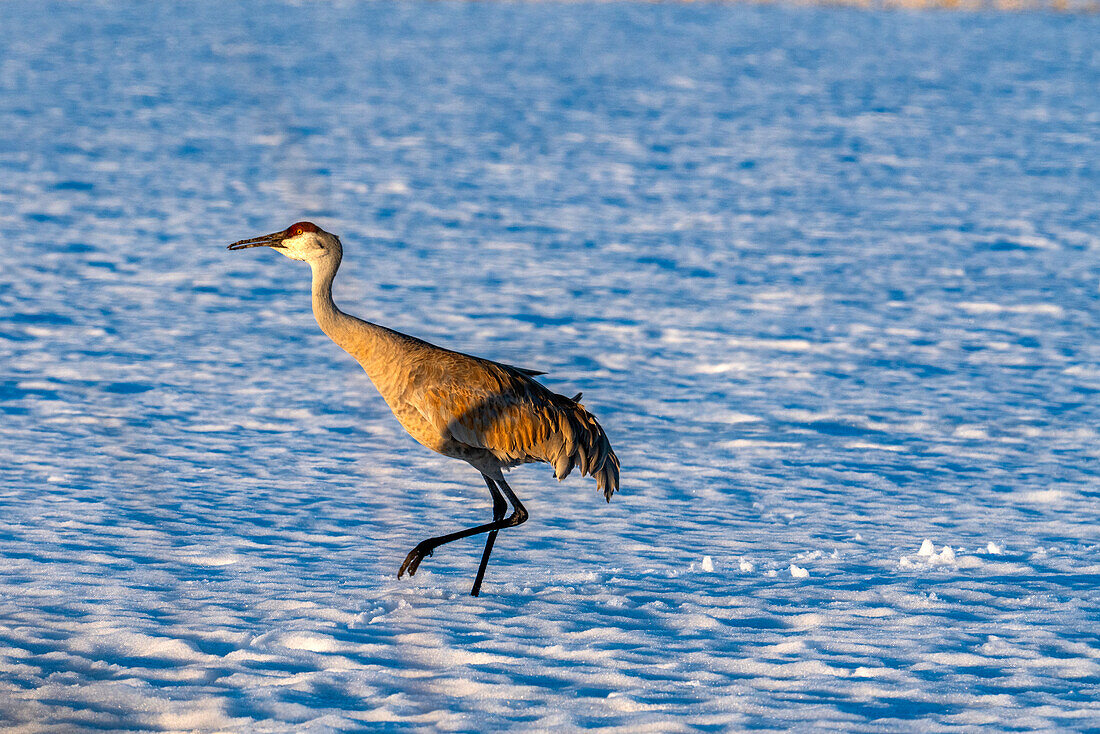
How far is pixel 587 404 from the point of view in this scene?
924cm

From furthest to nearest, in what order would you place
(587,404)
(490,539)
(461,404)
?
(587,404), (490,539), (461,404)

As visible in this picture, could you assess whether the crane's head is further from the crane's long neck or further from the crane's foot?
the crane's foot

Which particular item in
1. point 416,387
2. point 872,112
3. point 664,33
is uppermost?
point 664,33

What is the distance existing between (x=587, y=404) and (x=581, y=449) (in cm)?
346

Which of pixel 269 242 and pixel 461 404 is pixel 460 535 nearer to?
pixel 461 404

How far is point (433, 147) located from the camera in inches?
797

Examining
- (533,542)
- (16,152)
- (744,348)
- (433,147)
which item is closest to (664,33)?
(433,147)

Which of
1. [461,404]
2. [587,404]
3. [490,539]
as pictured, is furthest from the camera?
[587,404]

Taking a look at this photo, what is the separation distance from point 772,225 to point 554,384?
669cm

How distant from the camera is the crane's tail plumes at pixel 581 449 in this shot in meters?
5.74

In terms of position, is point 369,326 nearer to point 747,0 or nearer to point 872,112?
point 872,112

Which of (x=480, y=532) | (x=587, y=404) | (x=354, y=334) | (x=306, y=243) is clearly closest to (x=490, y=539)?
(x=480, y=532)

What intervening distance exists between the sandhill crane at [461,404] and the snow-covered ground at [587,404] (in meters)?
0.52

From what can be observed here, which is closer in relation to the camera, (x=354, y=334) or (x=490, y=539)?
(x=354, y=334)
